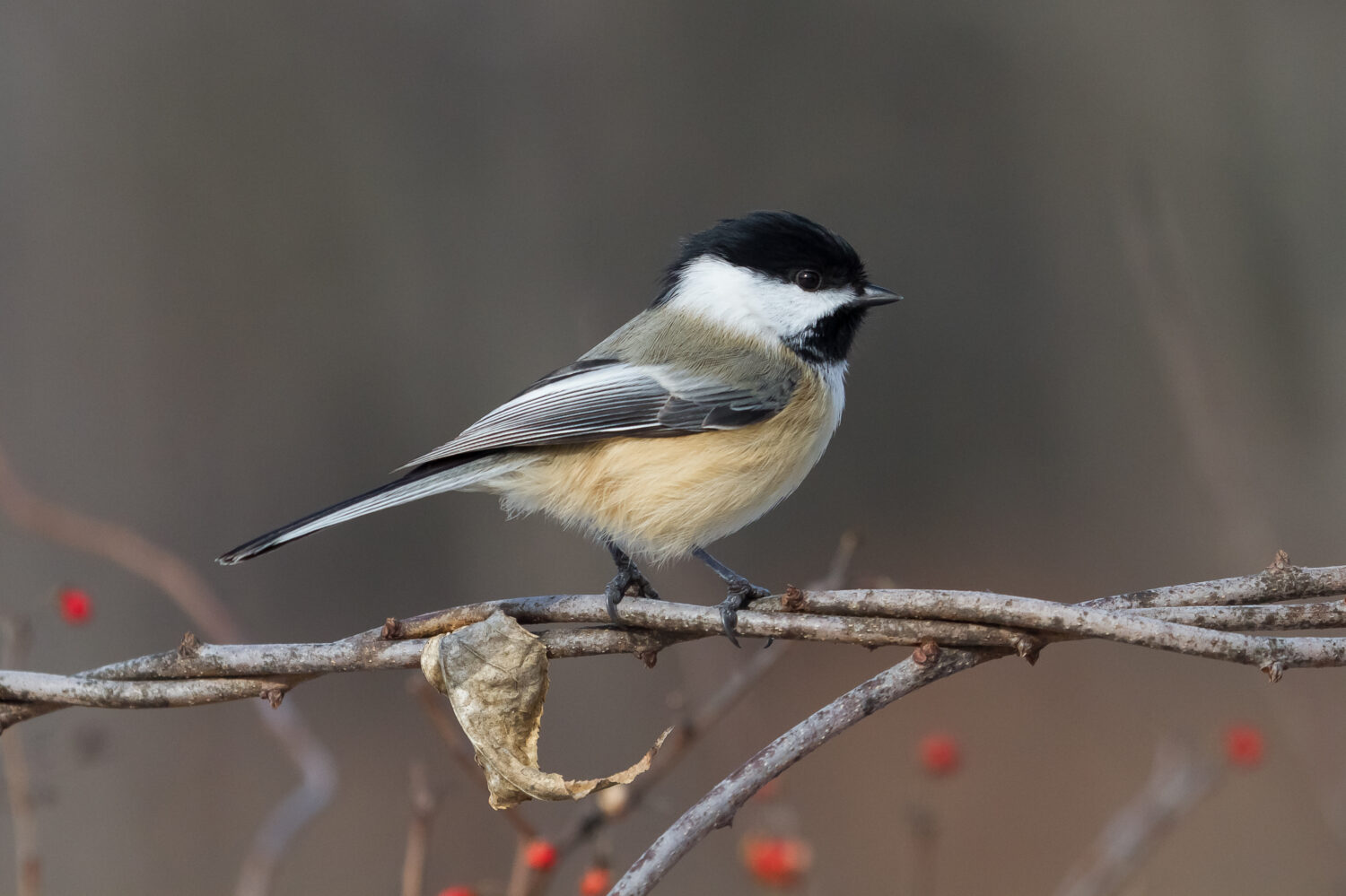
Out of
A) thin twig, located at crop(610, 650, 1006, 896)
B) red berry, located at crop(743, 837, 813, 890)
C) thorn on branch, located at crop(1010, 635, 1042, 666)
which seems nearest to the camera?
thin twig, located at crop(610, 650, 1006, 896)

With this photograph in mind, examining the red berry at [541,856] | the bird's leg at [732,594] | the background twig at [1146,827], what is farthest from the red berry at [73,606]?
the background twig at [1146,827]

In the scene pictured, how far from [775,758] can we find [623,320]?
2924 mm

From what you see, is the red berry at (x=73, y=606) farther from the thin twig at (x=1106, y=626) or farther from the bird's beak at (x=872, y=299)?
the bird's beak at (x=872, y=299)

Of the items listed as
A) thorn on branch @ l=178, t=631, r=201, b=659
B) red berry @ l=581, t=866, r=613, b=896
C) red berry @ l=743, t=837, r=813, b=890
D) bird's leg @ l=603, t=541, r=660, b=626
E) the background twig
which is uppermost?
thorn on branch @ l=178, t=631, r=201, b=659

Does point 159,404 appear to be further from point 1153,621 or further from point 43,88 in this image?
point 1153,621

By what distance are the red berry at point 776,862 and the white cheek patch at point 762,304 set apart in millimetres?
837

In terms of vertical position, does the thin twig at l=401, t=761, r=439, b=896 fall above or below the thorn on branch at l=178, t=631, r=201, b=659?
below

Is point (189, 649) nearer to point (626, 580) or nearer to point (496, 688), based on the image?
point (496, 688)

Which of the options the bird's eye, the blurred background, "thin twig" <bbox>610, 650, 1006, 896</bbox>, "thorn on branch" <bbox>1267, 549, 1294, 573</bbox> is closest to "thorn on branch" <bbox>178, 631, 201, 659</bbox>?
"thin twig" <bbox>610, 650, 1006, 896</bbox>

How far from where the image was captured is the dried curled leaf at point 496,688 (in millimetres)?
997

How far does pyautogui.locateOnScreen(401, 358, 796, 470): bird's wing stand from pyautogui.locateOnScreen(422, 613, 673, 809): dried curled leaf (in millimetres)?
600

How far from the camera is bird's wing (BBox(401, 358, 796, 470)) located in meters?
1.64

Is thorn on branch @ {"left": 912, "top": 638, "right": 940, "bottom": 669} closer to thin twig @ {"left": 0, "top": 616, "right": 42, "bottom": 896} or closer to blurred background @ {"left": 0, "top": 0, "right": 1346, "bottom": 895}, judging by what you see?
thin twig @ {"left": 0, "top": 616, "right": 42, "bottom": 896}

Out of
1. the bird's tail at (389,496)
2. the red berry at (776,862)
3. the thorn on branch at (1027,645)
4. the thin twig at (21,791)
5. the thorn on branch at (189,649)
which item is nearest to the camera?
the thorn on branch at (1027,645)
